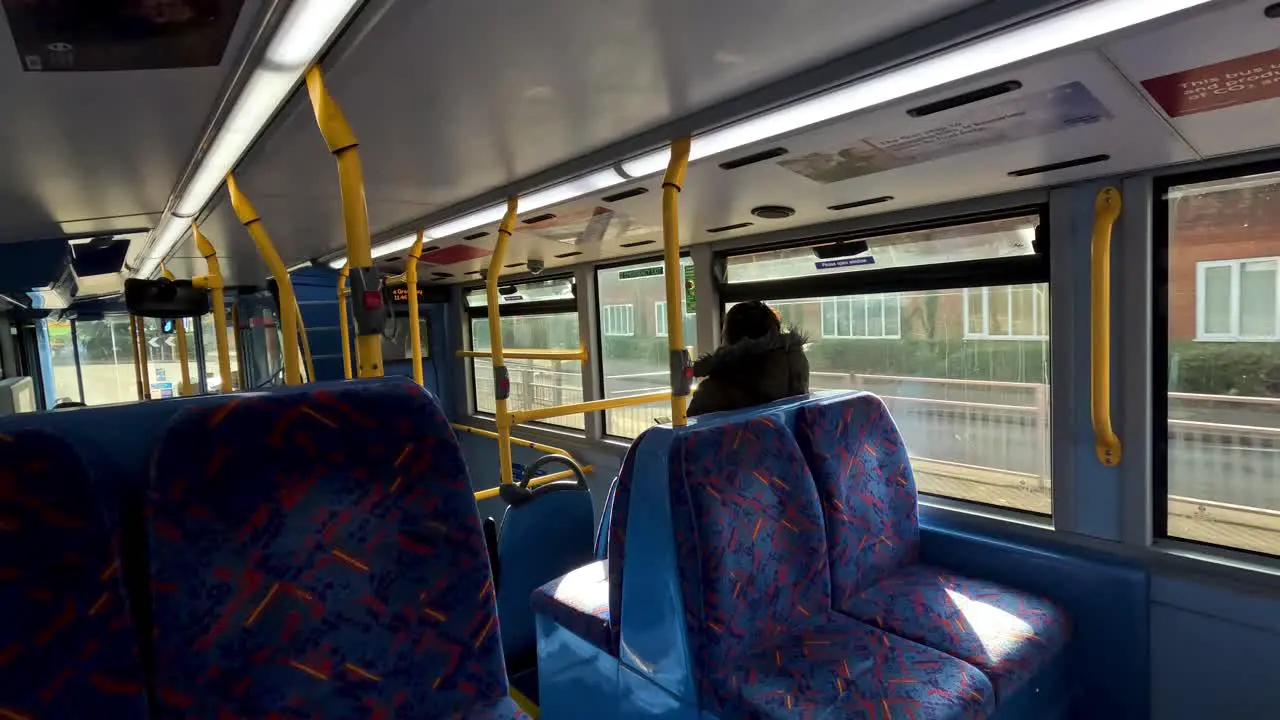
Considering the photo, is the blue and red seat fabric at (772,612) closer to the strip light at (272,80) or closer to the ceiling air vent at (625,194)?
the ceiling air vent at (625,194)

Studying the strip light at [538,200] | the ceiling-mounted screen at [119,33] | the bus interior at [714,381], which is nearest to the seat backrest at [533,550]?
the bus interior at [714,381]

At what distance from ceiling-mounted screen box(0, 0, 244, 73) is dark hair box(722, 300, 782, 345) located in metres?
2.05

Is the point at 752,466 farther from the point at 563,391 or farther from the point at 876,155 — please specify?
the point at 563,391

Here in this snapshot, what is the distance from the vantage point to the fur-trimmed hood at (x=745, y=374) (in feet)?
9.08

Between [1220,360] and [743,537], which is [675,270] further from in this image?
[1220,360]

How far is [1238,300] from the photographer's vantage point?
2508mm

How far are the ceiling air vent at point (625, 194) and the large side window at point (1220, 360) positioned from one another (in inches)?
78.6

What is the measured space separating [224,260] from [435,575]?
18.0 feet

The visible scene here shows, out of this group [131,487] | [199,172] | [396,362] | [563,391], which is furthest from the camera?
[396,362]

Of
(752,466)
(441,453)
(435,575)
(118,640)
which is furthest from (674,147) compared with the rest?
(118,640)

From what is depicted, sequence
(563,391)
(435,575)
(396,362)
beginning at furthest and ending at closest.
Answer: (396,362) → (563,391) → (435,575)

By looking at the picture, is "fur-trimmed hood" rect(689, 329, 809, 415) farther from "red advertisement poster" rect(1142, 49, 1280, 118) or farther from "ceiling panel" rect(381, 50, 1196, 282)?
"red advertisement poster" rect(1142, 49, 1280, 118)

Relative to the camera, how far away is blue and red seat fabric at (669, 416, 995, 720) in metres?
1.88

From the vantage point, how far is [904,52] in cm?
162
